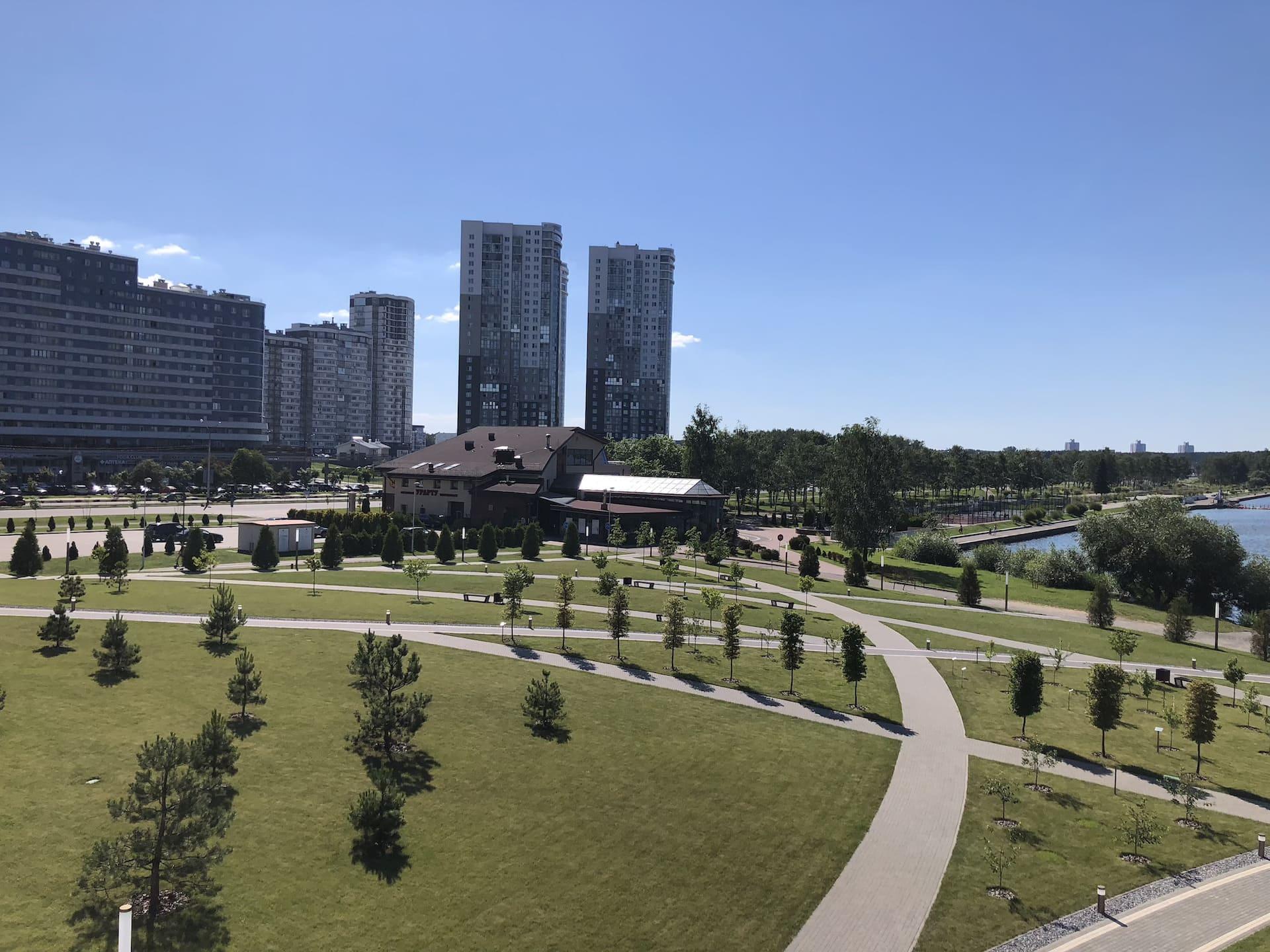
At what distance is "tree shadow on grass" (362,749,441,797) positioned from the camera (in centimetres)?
2172

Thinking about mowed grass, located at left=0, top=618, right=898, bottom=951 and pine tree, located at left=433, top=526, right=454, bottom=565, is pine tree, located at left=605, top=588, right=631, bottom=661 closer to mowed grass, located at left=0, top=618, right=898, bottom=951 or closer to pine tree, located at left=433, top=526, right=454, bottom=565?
mowed grass, located at left=0, top=618, right=898, bottom=951

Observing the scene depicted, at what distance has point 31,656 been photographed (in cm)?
2831

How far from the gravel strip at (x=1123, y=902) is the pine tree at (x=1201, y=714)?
6039 millimetres

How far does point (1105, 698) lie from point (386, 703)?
26.1 m

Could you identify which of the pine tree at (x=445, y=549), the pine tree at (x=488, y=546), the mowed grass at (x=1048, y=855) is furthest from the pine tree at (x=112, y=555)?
the mowed grass at (x=1048, y=855)

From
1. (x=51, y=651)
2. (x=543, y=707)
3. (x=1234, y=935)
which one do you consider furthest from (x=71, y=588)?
(x=1234, y=935)

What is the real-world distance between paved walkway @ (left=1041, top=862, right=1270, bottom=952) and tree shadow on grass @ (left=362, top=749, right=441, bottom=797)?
16.8 meters

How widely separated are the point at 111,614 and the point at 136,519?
180 ft

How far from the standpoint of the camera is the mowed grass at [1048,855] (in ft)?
59.8

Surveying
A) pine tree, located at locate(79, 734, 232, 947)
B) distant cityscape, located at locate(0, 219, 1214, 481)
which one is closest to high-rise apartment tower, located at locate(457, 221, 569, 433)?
distant cityscape, located at locate(0, 219, 1214, 481)

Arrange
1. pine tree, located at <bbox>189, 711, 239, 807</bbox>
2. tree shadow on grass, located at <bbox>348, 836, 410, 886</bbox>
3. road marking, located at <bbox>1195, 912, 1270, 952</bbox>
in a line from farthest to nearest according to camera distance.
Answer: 1. pine tree, located at <bbox>189, 711, 239, 807</bbox>
2. tree shadow on grass, located at <bbox>348, 836, 410, 886</bbox>
3. road marking, located at <bbox>1195, 912, 1270, 952</bbox>

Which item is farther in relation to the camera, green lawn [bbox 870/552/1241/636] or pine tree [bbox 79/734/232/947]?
green lawn [bbox 870/552/1241/636]

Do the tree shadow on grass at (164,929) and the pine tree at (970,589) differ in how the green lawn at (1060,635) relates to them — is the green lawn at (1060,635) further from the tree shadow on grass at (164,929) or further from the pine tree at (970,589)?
the tree shadow on grass at (164,929)

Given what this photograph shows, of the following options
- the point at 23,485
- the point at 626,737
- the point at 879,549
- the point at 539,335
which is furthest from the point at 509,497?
the point at 539,335
